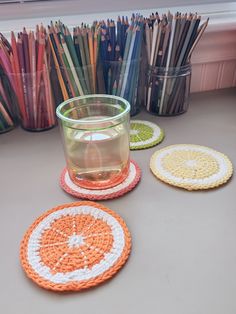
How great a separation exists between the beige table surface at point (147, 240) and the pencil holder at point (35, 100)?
5cm

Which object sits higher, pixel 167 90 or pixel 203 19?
pixel 203 19

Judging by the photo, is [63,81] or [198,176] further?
[63,81]

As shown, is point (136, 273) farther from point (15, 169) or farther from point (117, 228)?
point (15, 169)

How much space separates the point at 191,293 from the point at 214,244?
7cm

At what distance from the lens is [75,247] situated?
35 centimetres

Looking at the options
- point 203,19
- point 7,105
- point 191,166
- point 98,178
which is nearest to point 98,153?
point 98,178

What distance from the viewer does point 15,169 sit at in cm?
49

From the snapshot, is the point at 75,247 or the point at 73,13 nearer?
the point at 75,247

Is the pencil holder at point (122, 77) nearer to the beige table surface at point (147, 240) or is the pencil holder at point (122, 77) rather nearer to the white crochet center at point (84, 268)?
the beige table surface at point (147, 240)

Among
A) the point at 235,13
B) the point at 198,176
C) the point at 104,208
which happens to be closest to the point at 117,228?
the point at 104,208

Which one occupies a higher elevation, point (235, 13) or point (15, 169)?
point (235, 13)

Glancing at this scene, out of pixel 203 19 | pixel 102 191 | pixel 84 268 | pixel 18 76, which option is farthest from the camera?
pixel 203 19

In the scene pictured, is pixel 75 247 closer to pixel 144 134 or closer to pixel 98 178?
pixel 98 178

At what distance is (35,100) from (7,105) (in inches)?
2.3
